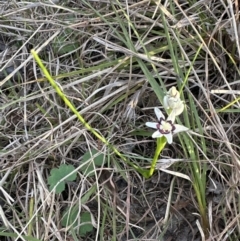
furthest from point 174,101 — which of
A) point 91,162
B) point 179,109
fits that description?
point 91,162

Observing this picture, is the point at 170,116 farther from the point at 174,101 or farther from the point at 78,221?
the point at 78,221

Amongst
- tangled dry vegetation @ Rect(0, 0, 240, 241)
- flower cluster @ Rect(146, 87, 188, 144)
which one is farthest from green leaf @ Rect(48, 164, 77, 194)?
flower cluster @ Rect(146, 87, 188, 144)

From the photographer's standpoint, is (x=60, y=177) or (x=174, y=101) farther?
(x=60, y=177)

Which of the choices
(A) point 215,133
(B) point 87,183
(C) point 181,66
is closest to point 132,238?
(B) point 87,183

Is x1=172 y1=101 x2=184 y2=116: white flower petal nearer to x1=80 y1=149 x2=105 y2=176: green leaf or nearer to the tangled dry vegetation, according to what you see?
the tangled dry vegetation

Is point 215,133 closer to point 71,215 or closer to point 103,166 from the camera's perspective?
point 103,166

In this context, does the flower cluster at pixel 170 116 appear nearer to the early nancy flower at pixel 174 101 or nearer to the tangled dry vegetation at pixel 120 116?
the early nancy flower at pixel 174 101
